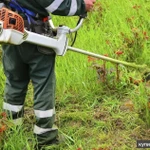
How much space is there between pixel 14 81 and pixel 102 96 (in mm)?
898

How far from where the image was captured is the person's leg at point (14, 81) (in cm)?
282

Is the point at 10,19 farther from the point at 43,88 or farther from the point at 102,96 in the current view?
the point at 102,96

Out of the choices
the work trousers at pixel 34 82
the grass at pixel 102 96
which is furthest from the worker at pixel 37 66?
the grass at pixel 102 96

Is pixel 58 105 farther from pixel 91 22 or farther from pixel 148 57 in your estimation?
pixel 91 22

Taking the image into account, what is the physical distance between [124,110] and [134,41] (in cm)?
86

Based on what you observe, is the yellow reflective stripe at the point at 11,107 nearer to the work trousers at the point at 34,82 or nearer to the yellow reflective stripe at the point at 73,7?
the work trousers at the point at 34,82

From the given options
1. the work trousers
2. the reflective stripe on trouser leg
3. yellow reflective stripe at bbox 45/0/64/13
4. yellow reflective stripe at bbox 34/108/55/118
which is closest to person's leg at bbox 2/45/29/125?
the work trousers

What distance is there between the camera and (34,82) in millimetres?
2834

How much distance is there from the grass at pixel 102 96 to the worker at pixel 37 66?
15 cm

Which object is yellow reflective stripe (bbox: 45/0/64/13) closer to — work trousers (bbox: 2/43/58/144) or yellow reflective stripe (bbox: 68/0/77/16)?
yellow reflective stripe (bbox: 68/0/77/16)

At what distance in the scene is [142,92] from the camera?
9.64 ft

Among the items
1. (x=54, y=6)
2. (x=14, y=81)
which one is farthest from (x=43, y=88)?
(x=54, y=6)

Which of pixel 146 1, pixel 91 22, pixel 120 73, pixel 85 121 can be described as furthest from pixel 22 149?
pixel 146 1

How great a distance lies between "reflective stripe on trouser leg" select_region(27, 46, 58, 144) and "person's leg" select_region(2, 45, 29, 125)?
0.35ft
